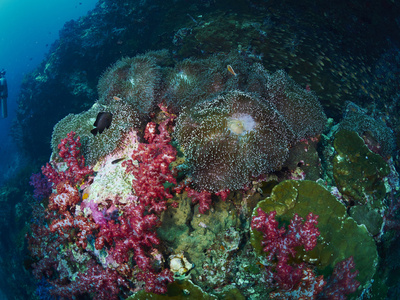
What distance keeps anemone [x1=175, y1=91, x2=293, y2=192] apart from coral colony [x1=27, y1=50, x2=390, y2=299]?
0.02 meters

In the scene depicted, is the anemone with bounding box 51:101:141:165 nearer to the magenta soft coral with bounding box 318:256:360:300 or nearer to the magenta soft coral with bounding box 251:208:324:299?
the magenta soft coral with bounding box 251:208:324:299

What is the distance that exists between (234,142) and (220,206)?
1073 mm

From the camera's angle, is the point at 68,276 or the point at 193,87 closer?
the point at 68,276

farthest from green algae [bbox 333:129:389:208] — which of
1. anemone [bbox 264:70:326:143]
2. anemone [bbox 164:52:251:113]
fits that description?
anemone [bbox 164:52:251:113]

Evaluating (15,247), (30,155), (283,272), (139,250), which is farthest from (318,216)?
(30,155)

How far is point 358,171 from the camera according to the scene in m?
4.20

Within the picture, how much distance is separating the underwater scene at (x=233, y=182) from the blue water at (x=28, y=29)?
4444 centimetres

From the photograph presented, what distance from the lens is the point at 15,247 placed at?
11.5m

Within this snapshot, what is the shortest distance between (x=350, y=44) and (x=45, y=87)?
1751 centimetres

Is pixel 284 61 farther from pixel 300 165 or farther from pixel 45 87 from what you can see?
pixel 45 87

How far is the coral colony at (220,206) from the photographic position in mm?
3176

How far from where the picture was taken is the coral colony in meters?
3.18

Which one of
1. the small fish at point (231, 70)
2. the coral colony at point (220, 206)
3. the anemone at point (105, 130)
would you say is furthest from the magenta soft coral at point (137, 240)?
→ the small fish at point (231, 70)

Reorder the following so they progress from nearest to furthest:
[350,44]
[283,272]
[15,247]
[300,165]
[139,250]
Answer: [283,272], [139,250], [300,165], [350,44], [15,247]
